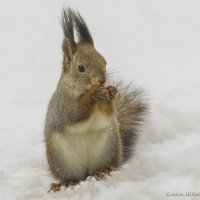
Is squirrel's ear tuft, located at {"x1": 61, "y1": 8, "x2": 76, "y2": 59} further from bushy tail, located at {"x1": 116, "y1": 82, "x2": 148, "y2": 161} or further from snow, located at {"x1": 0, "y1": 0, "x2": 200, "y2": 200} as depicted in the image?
snow, located at {"x1": 0, "y1": 0, "x2": 200, "y2": 200}

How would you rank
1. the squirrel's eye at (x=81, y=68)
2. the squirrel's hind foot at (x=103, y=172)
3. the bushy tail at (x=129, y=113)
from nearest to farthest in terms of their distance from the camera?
the squirrel's eye at (x=81, y=68) → the squirrel's hind foot at (x=103, y=172) → the bushy tail at (x=129, y=113)

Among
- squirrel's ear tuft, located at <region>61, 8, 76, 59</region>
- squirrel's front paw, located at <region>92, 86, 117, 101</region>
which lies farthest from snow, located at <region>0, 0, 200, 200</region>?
squirrel's ear tuft, located at <region>61, 8, 76, 59</region>

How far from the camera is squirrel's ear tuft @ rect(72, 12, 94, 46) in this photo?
14.0ft

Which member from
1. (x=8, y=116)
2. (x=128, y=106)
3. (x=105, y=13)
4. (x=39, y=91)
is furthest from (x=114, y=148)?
(x=105, y=13)

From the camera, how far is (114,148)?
4289 millimetres

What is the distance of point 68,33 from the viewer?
167 inches

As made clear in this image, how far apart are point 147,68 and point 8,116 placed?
4.93 feet

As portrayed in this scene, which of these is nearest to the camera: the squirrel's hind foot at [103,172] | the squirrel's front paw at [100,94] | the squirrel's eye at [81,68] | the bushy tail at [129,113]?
the squirrel's front paw at [100,94]

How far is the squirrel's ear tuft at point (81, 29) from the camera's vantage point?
4.27m

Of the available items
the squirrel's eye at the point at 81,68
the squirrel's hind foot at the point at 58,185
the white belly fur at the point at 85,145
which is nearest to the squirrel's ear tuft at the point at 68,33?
the squirrel's eye at the point at 81,68

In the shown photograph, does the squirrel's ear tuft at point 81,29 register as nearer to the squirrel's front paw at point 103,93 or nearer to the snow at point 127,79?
the squirrel's front paw at point 103,93

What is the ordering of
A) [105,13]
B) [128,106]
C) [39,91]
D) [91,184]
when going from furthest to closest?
[105,13], [39,91], [128,106], [91,184]

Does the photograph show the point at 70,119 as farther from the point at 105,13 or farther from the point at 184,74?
the point at 105,13

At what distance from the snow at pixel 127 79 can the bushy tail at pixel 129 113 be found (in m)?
0.07
